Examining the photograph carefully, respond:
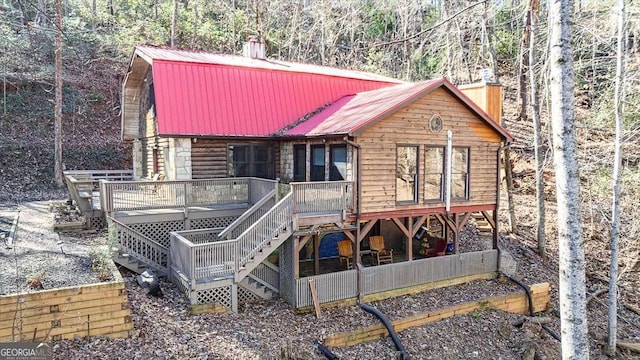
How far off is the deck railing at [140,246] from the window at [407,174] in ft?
22.3

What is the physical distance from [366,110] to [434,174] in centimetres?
292

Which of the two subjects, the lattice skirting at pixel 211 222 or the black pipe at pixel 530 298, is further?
the lattice skirting at pixel 211 222

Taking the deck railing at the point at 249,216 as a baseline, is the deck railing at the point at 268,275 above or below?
below

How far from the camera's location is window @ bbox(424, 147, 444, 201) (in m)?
13.1

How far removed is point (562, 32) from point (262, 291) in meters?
9.02

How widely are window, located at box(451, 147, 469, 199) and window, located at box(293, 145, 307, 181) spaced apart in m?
4.70

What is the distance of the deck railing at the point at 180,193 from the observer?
1159 centimetres

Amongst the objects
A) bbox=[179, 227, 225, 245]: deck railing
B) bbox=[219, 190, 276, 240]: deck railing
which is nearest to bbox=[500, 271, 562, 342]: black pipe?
bbox=[219, 190, 276, 240]: deck railing

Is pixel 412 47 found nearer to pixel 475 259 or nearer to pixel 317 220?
pixel 475 259

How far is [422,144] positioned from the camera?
12680 millimetres

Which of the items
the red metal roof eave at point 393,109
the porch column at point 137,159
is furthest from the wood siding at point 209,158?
the porch column at point 137,159

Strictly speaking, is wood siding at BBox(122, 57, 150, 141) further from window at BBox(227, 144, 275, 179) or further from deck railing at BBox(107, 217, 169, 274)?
deck railing at BBox(107, 217, 169, 274)

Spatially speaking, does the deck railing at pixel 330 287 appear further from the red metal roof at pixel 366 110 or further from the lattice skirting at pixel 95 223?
the lattice skirting at pixel 95 223

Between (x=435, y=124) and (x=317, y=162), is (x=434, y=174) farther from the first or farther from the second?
(x=317, y=162)
